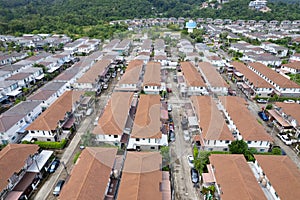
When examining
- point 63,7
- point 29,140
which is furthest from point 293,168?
point 63,7

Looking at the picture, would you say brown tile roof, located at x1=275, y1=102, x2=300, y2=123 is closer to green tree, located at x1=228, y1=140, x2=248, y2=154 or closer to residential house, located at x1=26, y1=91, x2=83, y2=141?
green tree, located at x1=228, y1=140, x2=248, y2=154

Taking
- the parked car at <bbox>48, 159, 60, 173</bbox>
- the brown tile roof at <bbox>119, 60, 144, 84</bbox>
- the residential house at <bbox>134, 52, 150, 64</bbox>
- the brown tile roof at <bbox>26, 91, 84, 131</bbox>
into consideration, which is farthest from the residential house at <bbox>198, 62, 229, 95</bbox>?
the parked car at <bbox>48, 159, 60, 173</bbox>

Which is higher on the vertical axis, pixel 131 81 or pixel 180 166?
pixel 131 81

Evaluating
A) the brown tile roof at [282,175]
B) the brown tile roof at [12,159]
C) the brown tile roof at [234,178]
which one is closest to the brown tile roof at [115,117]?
the brown tile roof at [12,159]

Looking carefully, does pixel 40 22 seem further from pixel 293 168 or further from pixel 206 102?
pixel 293 168

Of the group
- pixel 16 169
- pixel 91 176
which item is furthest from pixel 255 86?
pixel 16 169

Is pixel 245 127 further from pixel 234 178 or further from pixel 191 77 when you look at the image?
pixel 191 77
